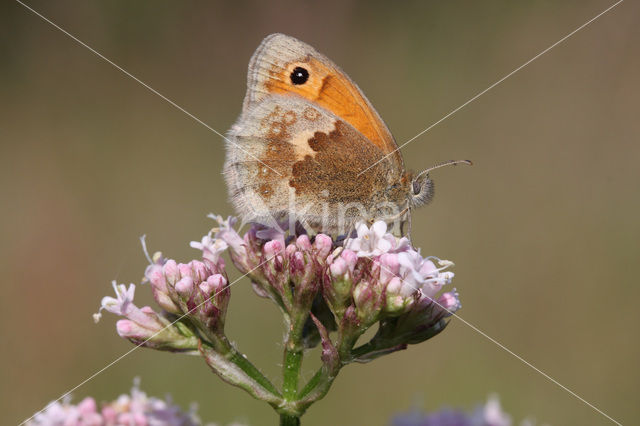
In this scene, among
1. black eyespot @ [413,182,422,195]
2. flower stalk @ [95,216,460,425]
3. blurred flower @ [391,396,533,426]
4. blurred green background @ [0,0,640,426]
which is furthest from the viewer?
blurred green background @ [0,0,640,426]

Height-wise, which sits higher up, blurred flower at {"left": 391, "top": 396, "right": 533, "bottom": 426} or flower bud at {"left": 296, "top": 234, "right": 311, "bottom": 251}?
flower bud at {"left": 296, "top": 234, "right": 311, "bottom": 251}

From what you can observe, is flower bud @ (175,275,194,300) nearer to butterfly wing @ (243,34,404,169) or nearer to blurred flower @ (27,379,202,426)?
blurred flower @ (27,379,202,426)

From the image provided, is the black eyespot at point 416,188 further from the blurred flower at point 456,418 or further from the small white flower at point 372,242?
the blurred flower at point 456,418

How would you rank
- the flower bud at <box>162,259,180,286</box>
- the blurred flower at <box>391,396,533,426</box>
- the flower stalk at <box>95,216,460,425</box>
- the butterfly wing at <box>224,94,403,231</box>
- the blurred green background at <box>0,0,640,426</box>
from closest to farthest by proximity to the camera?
the flower stalk at <box>95,216,460,425</box>, the flower bud at <box>162,259,180,286</box>, the butterfly wing at <box>224,94,403,231</box>, the blurred flower at <box>391,396,533,426</box>, the blurred green background at <box>0,0,640,426</box>

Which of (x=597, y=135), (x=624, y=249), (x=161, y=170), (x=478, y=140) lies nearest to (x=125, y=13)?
(x=161, y=170)

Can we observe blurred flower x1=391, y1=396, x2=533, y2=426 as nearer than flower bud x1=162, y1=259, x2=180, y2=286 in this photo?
No

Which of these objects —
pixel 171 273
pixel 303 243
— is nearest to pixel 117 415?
pixel 171 273

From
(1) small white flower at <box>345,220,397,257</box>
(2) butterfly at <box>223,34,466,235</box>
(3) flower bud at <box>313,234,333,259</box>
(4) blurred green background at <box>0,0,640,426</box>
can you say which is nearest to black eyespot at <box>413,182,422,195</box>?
(2) butterfly at <box>223,34,466,235</box>
